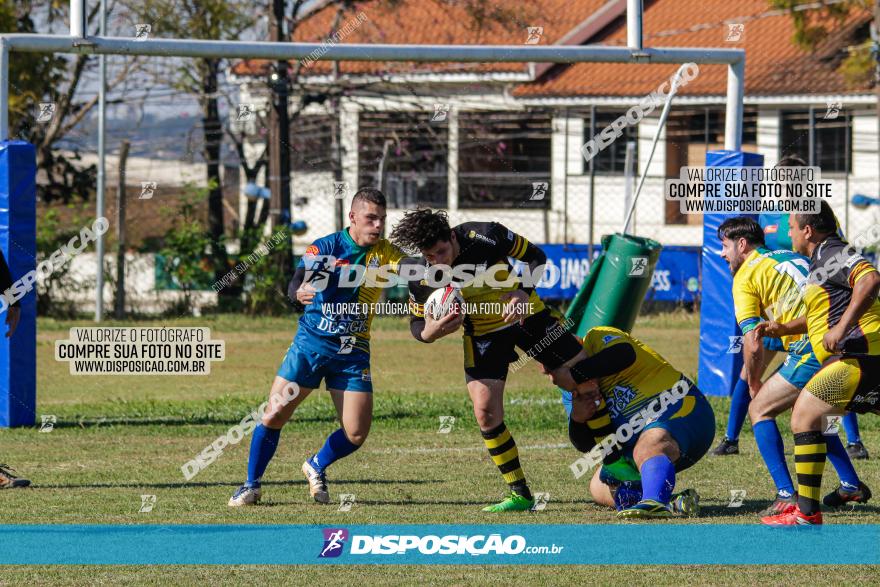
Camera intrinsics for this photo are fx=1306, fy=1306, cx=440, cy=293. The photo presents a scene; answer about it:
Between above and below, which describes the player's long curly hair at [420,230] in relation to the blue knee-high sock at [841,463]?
above

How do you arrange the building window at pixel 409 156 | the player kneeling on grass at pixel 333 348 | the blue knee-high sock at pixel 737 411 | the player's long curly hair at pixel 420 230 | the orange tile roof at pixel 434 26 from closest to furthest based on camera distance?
the player's long curly hair at pixel 420 230 → the player kneeling on grass at pixel 333 348 → the blue knee-high sock at pixel 737 411 → the orange tile roof at pixel 434 26 → the building window at pixel 409 156

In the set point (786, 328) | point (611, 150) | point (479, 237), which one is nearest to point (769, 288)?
point (786, 328)

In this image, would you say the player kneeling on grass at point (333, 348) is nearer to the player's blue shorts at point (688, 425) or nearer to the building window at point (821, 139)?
the player's blue shorts at point (688, 425)

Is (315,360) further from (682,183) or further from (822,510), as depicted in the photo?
(682,183)

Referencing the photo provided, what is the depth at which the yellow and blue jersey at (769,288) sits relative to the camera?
25.1 feet

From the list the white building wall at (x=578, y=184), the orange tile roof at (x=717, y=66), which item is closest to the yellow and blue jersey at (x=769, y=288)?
the white building wall at (x=578, y=184)

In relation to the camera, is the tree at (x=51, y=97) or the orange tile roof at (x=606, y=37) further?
the orange tile roof at (x=606, y=37)

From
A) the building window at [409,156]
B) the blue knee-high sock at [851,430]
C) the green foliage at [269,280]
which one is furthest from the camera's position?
the building window at [409,156]

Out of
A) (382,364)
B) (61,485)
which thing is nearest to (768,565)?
(61,485)

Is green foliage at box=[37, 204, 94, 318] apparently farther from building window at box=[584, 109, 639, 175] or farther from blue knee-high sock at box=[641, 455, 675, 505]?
blue knee-high sock at box=[641, 455, 675, 505]

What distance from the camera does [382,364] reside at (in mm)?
16766

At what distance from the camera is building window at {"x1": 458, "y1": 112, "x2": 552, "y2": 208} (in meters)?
26.9

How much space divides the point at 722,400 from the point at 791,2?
13.8m

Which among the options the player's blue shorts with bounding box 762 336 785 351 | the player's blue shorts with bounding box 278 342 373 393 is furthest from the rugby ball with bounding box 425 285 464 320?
the player's blue shorts with bounding box 762 336 785 351
